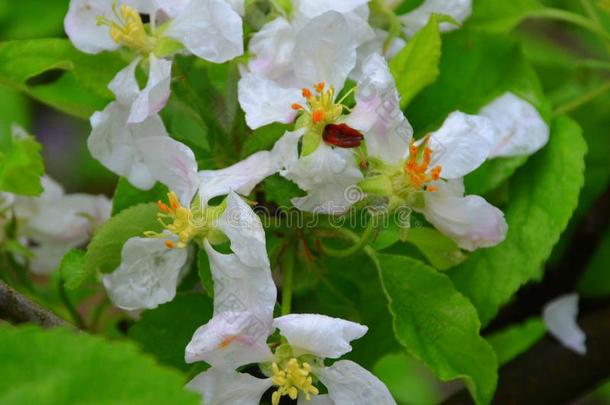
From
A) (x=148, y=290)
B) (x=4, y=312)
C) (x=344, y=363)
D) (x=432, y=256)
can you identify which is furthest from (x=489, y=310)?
(x=4, y=312)

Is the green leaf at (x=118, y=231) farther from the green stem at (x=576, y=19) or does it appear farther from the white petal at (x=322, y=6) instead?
the green stem at (x=576, y=19)

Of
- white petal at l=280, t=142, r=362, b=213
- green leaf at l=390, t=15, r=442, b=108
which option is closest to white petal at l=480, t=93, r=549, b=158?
green leaf at l=390, t=15, r=442, b=108

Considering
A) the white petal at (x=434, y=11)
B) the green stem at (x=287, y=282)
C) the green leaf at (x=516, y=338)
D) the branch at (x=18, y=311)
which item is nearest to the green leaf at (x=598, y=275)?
the green leaf at (x=516, y=338)

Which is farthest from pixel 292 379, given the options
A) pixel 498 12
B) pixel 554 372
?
pixel 498 12

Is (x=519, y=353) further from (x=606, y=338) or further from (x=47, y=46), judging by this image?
(x=47, y=46)

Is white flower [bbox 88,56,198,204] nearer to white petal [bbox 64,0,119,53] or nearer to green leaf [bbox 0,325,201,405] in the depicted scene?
white petal [bbox 64,0,119,53]
